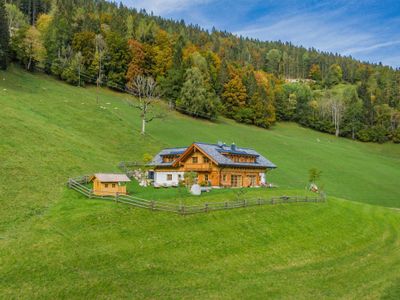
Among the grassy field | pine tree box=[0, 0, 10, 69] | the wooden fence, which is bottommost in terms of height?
the grassy field

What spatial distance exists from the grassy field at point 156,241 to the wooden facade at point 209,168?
5.91 metres

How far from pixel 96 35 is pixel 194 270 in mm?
97352

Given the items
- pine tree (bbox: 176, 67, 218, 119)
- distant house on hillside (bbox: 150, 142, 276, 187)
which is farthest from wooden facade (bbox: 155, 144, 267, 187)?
pine tree (bbox: 176, 67, 218, 119)

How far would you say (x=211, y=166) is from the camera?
52.8 meters

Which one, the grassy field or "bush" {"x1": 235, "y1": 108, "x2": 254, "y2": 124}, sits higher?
"bush" {"x1": 235, "y1": 108, "x2": 254, "y2": 124}

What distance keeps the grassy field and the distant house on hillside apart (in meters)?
6.03

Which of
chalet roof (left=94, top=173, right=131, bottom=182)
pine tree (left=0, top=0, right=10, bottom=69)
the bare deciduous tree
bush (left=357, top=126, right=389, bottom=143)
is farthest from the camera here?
bush (left=357, top=126, right=389, bottom=143)

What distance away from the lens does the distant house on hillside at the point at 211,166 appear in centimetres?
5284

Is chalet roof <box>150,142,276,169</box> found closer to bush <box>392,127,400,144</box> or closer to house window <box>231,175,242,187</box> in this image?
house window <box>231,175,242,187</box>

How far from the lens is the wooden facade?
52.8 metres

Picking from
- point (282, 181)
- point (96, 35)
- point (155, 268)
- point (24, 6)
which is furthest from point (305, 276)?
point (24, 6)

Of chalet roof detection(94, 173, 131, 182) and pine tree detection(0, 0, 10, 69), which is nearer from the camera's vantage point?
chalet roof detection(94, 173, 131, 182)

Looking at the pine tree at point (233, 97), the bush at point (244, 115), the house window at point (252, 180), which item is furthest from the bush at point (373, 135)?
the house window at point (252, 180)

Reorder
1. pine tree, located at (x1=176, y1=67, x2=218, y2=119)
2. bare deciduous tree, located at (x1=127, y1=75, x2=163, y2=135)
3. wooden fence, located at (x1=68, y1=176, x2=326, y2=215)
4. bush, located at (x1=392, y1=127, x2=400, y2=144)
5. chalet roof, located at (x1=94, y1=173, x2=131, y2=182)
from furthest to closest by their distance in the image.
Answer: bush, located at (x1=392, y1=127, x2=400, y2=144)
pine tree, located at (x1=176, y1=67, x2=218, y2=119)
bare deciduous tree, located at (x1=127, y1=75, x2=163, y2=135)
chalet roof, located at (x1=94, y1=173, x2=131, y2=182)
wooden fence, located at (x1=68, y1=176, x2=326, y2=215)
